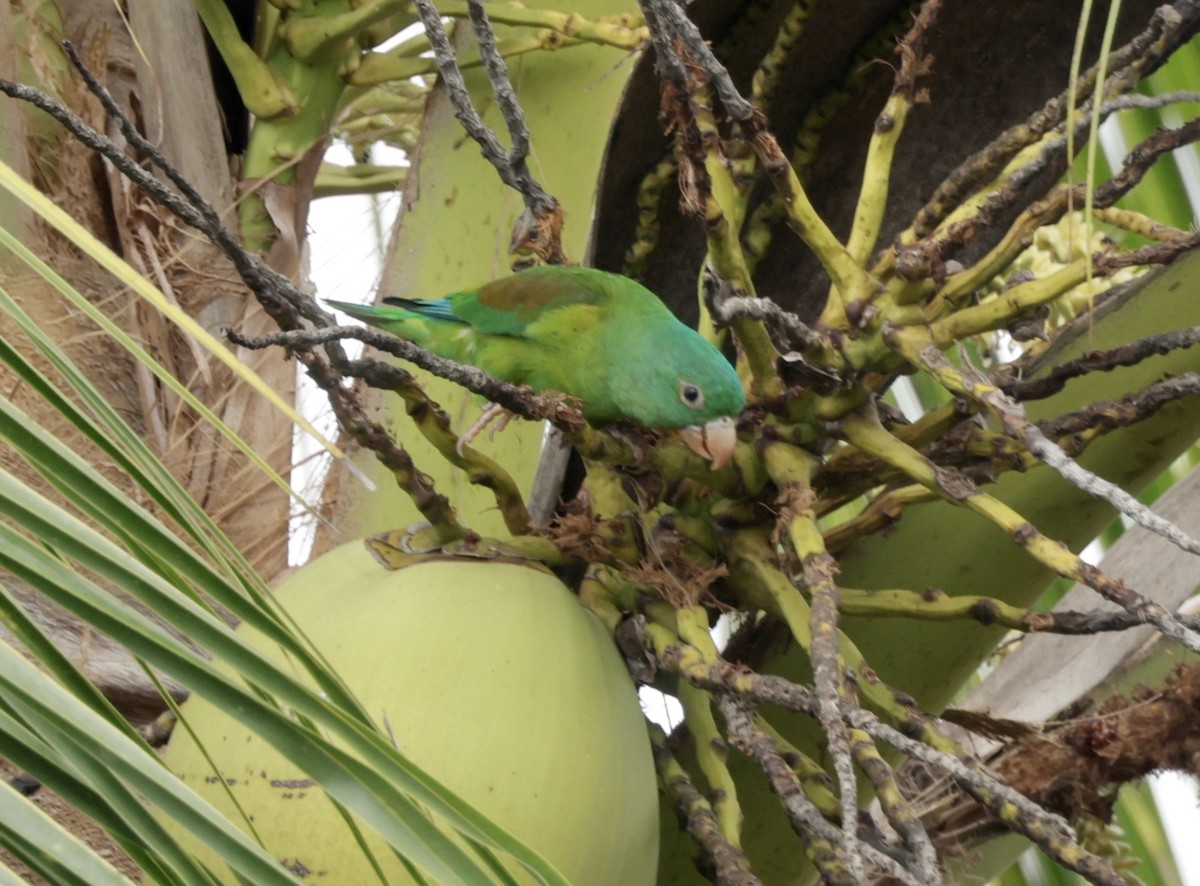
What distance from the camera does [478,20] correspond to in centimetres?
97

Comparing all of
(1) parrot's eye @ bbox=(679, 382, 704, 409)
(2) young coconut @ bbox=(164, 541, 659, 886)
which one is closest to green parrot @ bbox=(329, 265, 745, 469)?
(1) parrot's eye @ bbox=(679, 382, 704, 409)

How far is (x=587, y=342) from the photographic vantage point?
6.05 ft

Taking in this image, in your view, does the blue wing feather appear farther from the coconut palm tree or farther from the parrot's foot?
the parrot's foot

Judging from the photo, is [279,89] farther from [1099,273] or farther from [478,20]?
[1099,273]

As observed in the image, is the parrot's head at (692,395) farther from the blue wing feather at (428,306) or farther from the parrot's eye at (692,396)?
the blue wing feather at (428,306)

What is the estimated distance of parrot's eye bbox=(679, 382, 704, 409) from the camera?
57.1 inches

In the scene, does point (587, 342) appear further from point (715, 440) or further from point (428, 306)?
point (715, 440)

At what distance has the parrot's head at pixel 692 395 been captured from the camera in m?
1.18

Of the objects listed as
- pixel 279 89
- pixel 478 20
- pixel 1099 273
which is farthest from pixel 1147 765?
pixel 279 89

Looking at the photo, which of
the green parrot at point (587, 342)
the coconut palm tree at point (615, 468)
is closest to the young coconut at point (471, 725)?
the coconut palm tree at point (615, 468)

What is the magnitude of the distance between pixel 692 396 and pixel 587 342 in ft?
1.33

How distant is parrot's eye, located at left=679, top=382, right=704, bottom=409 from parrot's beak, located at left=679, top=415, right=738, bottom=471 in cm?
18

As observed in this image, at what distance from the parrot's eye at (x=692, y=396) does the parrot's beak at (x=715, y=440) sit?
0.18 meters

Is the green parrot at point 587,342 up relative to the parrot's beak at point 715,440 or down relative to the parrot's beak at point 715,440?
up
